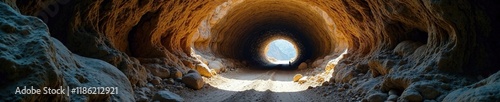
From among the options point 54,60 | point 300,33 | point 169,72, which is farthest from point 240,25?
point 54,60

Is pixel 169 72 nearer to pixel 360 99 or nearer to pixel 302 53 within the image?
pixel 360 99

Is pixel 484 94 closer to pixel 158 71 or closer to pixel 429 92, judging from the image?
pixel 429 92

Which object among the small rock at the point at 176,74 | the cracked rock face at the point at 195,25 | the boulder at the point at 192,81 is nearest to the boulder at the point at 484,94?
the cracked rock face at the point at 195,25

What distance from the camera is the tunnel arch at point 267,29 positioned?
18.0m

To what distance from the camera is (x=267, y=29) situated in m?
25.8

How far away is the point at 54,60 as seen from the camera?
3.99 meters

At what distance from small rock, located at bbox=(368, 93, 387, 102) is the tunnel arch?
10408mm

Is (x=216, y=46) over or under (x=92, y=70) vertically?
over

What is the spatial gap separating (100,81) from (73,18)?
2174 millimetres

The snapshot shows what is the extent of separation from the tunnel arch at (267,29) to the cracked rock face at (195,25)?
178 inches

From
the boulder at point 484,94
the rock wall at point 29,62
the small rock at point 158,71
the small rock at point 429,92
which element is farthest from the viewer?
the small rock at point 158,71

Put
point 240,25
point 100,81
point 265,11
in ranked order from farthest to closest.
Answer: point 240,25
point 265,11
point 100,81

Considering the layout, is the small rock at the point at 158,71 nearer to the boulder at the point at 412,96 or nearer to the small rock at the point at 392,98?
→ the small rock at the point at 392,98

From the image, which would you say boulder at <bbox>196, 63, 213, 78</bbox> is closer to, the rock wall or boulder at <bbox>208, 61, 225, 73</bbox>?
boulder at <bbox>208, 61, 225, 73</bbox>
